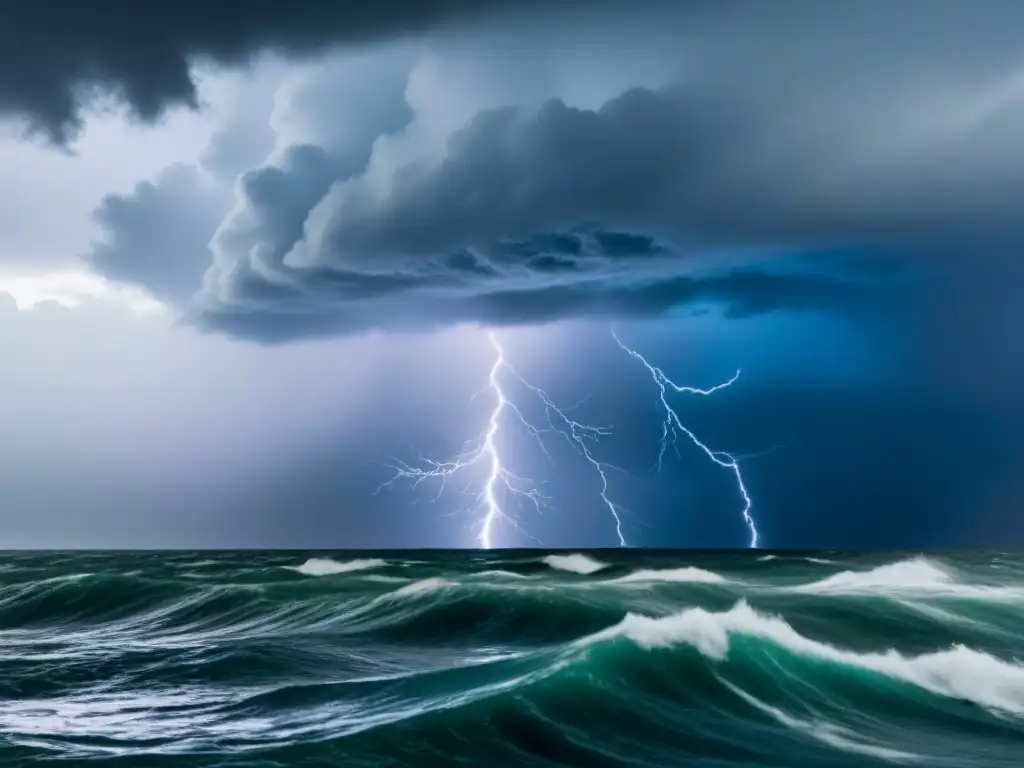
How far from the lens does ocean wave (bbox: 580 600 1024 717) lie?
40.9 ft

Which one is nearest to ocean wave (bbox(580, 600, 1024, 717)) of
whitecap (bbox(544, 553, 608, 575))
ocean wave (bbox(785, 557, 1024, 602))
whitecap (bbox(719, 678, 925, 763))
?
whitecap (bbox(719, 678, 925, 763))

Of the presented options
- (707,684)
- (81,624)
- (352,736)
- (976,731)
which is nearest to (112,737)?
(352,736)

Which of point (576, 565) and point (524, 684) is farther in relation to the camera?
point (576, 565)

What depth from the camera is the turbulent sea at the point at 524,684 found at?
9117mm

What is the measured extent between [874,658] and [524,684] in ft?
20.6

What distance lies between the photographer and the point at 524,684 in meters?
11.1

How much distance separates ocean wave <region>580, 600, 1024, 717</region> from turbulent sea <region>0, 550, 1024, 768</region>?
48mm

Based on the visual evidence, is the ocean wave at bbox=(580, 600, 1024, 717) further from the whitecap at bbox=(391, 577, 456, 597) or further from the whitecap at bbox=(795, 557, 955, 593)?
the whitecap at bbox=(795, 557, 955, 593)

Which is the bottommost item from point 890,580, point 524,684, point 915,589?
point 524,684

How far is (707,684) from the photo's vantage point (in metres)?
12.2

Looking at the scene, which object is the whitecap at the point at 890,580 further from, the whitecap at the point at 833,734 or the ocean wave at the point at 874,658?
the whitecap at the point at 833,734

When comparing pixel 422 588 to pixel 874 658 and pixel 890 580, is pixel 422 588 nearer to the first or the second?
pixel 874 658

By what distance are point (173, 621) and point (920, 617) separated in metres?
17.1

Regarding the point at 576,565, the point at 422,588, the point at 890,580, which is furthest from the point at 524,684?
the point at 576,565
